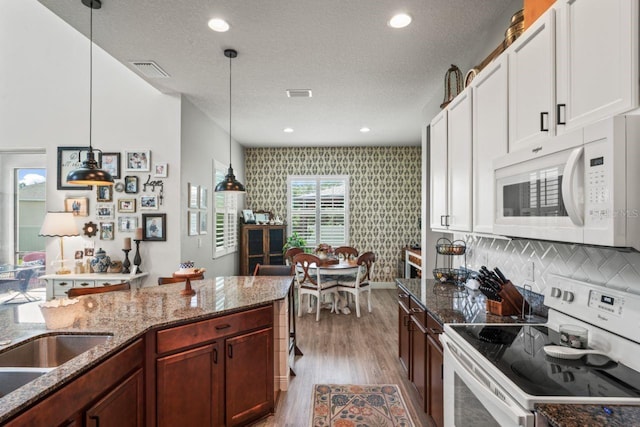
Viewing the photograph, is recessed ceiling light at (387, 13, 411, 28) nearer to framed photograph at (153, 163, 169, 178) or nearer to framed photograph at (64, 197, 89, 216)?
framed photograph at (153, 163, 169, 178)

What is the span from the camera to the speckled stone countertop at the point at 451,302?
190 centimetres

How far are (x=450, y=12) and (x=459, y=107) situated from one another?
0.67 m

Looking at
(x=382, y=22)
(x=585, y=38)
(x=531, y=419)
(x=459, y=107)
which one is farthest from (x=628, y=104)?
(x=382, y=22)

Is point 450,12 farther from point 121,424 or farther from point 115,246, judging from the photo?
point 115,246

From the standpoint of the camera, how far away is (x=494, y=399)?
1.19 m

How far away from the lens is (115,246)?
4.05m

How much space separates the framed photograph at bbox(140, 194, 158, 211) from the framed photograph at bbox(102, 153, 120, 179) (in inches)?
16.3

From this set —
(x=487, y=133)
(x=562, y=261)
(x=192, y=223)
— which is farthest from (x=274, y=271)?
(x=562, y=261)

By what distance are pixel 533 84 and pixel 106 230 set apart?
14.4 feet

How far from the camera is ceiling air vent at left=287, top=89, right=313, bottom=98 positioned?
3.86 m

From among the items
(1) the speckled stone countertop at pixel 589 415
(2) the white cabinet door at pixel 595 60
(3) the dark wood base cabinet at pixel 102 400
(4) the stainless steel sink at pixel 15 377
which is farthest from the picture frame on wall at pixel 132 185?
(1) the speckled stone countertop at pixel 589 415

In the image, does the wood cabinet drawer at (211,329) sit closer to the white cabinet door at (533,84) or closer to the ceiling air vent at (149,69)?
the white cabinet door at (533,84)

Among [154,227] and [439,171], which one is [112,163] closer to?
[154,227]

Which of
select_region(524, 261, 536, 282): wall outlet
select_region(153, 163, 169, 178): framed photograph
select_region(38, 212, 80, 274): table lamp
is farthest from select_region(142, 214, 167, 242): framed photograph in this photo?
select_region(524, 261, 536, 282): wall outlet
